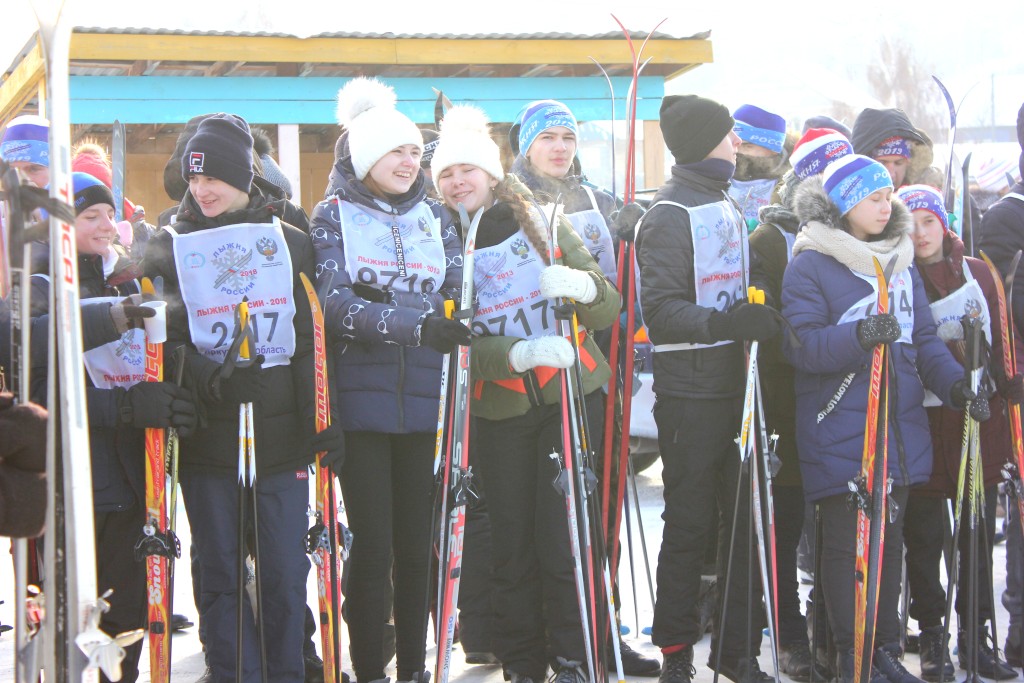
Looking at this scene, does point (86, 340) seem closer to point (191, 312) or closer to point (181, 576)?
point (191, 312)

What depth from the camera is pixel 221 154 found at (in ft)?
11.9

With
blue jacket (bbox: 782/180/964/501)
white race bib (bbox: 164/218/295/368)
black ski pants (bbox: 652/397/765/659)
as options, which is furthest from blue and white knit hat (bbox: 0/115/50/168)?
blue jacket (bbox: 782/180/964/501)

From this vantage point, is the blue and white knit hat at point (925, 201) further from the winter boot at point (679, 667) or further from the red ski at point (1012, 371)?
the winter boot at point (679, 667)

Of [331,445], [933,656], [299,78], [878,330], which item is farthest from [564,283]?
[299,78]

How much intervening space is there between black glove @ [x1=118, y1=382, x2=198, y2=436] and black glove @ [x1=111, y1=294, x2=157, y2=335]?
0.18 metres

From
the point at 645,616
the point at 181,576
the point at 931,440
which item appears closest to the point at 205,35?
the point at 181,576

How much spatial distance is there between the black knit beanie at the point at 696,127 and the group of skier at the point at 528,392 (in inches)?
0.4

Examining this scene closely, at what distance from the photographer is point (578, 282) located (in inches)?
151

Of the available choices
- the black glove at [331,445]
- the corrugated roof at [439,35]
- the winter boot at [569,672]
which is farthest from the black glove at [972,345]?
the corrugated roof at [439,35]

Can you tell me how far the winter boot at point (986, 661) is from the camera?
4.27 meters

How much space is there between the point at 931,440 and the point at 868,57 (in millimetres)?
143439

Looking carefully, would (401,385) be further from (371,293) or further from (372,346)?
(371,293)

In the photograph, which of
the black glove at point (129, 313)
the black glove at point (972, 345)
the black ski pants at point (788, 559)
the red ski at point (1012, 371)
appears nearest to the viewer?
the black glove at point (129, 313)

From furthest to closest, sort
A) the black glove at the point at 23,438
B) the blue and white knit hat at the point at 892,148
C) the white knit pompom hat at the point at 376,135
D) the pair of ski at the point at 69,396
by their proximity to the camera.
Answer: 1. the blue and white knit hat at the point at 892,148
2. the white knit pompom hat at the point at 376,135
3. the black glove at the point at 23,438
4. the pair of ski at the point at 69,396
